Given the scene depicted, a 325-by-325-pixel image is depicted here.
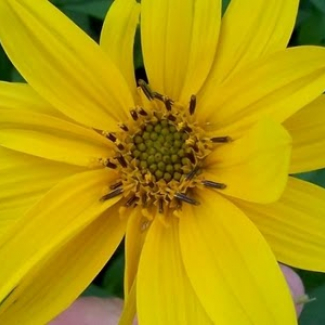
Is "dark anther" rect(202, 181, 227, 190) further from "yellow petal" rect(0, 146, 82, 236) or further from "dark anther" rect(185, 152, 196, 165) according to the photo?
"yellow petal" rect(0, 146, 82, 236)

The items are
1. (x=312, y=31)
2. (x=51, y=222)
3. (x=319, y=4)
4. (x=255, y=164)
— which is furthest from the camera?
(x=312, y=31)

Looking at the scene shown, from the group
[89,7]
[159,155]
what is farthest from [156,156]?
[89,7]

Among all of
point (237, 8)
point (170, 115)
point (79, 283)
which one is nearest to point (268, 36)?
point (237, 8)

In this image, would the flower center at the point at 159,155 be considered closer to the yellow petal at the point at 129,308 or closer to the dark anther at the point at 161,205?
the dark anther at the point at 161,205

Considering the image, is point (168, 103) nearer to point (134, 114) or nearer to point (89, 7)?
point (134, 114)

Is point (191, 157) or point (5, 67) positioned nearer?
point (191, 157)

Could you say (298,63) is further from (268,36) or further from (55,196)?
(55,196)

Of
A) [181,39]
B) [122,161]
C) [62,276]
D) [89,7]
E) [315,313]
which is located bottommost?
[315,313]
